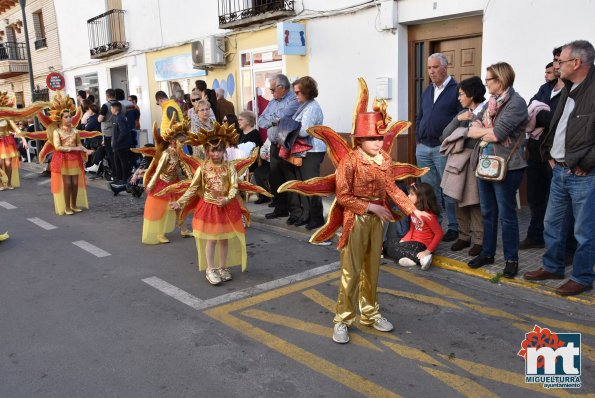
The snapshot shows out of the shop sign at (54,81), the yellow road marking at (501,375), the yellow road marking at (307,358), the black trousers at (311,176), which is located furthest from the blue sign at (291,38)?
the shop sign at (54,81)

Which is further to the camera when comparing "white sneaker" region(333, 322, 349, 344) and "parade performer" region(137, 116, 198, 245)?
"parade performer" region(137, 116, 198, 245)

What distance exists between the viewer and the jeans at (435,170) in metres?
6.30

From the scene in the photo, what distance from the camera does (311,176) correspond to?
720cm

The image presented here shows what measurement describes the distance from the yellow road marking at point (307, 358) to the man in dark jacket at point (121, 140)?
7.72 metres

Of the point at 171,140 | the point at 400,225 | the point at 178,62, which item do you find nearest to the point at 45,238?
the point at 171,140

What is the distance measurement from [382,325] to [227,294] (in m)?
1.67

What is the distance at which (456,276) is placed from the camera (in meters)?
5.43

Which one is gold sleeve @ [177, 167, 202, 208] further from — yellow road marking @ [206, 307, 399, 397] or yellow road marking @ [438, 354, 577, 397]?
yellow road marking @ [438, 354, 577, 397]

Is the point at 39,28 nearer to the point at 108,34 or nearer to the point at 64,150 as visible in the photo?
the point at 108,34

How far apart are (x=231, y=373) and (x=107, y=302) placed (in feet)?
6.44

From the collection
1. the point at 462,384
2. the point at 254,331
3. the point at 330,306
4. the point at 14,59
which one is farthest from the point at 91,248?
the point at 14,59

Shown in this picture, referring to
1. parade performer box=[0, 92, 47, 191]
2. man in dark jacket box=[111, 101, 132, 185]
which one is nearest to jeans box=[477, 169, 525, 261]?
man in dark jacket box=[111, 101, 132, 185]

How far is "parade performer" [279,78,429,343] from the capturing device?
3674 mm

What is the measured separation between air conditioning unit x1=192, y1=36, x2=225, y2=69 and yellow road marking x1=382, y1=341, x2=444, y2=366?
412 inches
